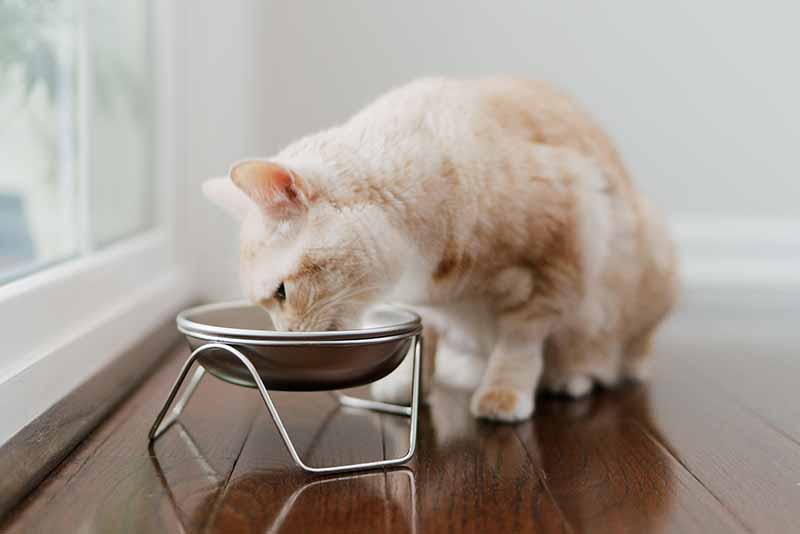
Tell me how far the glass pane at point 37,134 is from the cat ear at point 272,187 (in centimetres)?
41

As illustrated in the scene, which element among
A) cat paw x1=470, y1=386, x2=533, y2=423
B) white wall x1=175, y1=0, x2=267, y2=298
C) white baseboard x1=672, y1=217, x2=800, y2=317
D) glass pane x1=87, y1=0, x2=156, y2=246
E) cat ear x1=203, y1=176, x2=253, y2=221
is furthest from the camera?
white baseboard x1=672, y1=217, x2=800, y2=317

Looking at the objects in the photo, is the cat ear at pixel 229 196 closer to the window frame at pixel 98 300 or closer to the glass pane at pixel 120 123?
the window frame at pixel 98 300

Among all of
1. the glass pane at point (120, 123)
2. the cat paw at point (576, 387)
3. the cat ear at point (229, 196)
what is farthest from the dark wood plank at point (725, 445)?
the glass pane at point (120, 123)

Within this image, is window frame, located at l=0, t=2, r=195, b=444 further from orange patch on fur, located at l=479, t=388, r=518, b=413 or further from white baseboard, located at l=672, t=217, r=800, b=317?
white baseboard, located at l=672, t=217, r=800, b=317

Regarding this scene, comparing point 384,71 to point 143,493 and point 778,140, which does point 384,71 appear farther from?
point 143,493

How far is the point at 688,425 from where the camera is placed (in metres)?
1.61

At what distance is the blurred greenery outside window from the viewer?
1.51 m

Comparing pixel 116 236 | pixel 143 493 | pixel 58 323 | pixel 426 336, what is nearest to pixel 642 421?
pixel 426 336

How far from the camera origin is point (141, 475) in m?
1.24

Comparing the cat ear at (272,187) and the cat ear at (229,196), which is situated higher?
the cat ear at (272,187)

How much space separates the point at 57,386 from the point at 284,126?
5.37ft

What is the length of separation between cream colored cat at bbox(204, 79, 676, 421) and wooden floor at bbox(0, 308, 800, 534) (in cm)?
12

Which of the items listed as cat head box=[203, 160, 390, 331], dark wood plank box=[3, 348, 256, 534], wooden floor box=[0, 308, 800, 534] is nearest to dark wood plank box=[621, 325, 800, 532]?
wooden floor box=[0, 308, 800, 534]

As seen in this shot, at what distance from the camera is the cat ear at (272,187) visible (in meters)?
1.29
